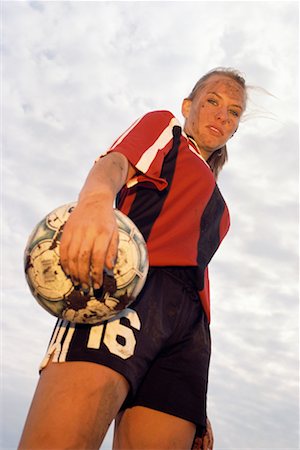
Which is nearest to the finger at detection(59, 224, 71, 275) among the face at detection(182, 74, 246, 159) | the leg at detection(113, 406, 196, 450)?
the leg at detection(113, 406, 196, 450)

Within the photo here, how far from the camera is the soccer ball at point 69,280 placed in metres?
2.95

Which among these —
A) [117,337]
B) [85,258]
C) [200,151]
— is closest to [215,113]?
[200,151]

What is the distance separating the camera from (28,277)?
3102mm

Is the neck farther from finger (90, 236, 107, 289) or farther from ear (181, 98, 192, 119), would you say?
finger (90, 236, 107, 289)

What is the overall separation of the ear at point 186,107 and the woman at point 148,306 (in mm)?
302

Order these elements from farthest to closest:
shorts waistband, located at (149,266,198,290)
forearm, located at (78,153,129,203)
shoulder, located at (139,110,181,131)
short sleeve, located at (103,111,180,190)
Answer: shoulder, located at (139,110,181,131) → shorts waistband, located at (149,266,198,290) → short sleeve, located at (103,111,180,190) → forearm, located at (78,153,129,203)

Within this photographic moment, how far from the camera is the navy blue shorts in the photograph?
326 cm

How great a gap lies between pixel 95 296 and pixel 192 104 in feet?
8.24

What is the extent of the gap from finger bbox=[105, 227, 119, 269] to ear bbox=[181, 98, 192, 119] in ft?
8.17

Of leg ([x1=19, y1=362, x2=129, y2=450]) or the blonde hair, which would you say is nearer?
leg ([x1=19, y1=362, x2=129, y2=450])

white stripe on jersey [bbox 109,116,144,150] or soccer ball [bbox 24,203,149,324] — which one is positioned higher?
white stripe on jersey [bbox 109,116,144,150]

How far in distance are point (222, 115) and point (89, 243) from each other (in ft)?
7.88

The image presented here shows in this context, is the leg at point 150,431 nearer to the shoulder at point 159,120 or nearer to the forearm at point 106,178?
the forearm at point 106,178

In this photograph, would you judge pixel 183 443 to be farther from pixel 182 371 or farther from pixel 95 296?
pixel 95 296
